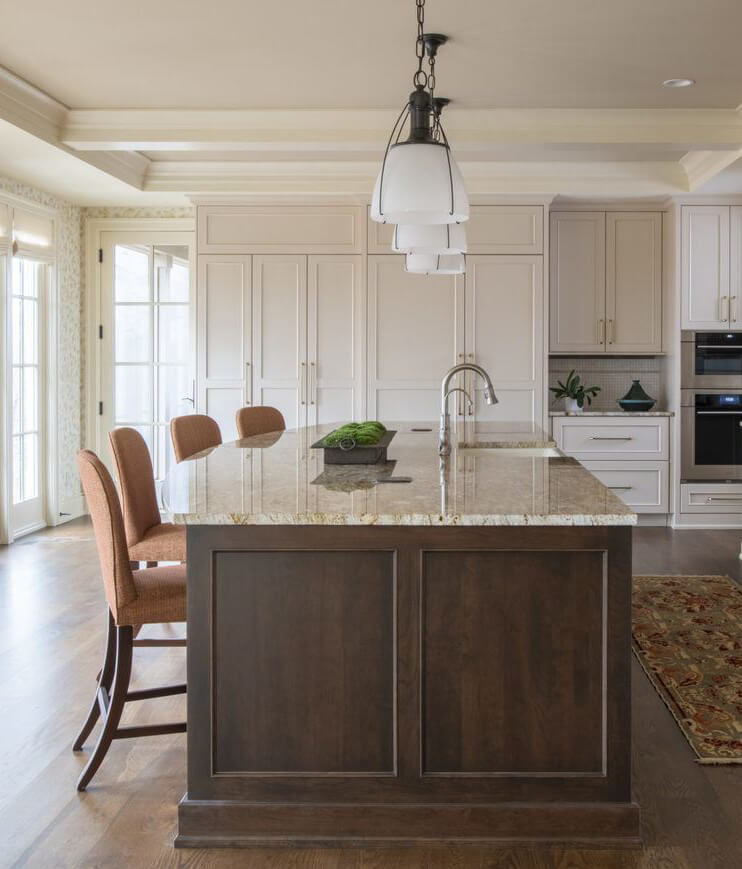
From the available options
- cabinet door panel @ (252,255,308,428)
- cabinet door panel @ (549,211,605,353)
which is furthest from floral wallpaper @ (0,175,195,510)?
cabinet door panel @ (549,211,605,353)

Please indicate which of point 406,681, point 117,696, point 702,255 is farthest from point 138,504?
point 702,255

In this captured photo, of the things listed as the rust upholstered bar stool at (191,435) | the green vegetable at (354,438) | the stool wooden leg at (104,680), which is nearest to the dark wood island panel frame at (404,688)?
the stool wooden leg at (104,680)

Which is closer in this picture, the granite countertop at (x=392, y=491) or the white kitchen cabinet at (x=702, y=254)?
the granite countertop at (x=392, y=491)

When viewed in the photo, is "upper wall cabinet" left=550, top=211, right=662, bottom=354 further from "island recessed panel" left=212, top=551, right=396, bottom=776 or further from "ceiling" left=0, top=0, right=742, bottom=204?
"island recessed panel" left=212, top=551, right=396, bottom=776

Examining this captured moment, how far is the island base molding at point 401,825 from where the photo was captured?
2.14 metres

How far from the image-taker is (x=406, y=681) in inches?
Result: 84.6

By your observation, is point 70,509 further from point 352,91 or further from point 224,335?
point 352,91

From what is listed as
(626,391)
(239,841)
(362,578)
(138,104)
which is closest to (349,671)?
(362,578)

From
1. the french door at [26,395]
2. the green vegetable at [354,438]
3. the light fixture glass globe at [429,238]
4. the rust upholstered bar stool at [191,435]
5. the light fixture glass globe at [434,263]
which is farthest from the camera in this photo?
the french door at [26,395]

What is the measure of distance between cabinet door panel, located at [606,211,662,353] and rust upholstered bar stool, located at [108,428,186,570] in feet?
14.2

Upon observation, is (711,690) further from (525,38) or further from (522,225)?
(522,225)

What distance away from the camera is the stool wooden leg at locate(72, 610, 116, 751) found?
270cm

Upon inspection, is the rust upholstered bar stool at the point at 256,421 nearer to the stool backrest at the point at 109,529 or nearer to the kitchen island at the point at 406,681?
the stool backrest at the point at 109,529

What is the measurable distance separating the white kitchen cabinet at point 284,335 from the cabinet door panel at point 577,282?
1462 mm
